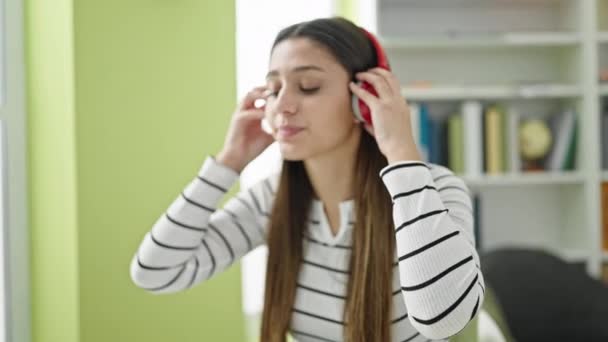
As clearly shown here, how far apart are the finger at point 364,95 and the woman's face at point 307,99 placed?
0.09 ft

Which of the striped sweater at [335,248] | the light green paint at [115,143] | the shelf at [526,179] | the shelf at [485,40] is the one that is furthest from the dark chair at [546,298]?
the light green paint at [115,143]

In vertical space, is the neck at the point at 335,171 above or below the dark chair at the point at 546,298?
above

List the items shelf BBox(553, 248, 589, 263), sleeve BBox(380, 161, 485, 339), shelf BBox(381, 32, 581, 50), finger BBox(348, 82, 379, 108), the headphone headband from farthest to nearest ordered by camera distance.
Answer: shelf BBox(553, 248, 589, 263) → shelf BBox(381, 32, 581, 50) → the headphone headband → finger BBox(348, 82, 379, 108) → sleeve BBox(380, 161, 485, 339)

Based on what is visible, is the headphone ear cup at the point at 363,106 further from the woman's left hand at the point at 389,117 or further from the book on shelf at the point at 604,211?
the book on shelf at the point at 604,211

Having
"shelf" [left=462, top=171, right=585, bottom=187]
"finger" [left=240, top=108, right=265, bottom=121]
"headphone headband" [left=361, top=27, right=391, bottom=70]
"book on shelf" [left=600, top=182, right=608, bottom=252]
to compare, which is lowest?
"book on shelf" [left=600, top=182, right=608, bottom=252]

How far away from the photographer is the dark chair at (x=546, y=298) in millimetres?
2410

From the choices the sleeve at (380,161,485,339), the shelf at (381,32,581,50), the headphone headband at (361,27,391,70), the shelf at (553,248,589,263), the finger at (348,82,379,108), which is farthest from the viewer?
the shelf at (553,248,589,263)

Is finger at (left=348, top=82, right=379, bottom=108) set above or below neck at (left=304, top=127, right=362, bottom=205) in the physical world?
above

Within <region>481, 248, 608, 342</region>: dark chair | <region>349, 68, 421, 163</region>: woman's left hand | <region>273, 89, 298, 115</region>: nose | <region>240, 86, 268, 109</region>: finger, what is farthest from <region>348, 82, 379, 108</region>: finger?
<region>481, 248, 608, 342</region>: dark chair

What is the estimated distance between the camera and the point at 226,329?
1.43 metres

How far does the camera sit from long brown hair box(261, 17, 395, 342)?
128 cm

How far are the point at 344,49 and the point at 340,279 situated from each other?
0.45m

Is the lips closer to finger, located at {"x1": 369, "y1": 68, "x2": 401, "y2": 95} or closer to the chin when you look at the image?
the chin

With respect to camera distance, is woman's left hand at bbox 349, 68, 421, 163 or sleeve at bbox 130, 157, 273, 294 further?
sleeve at bbox 130, 157, 273, 294
